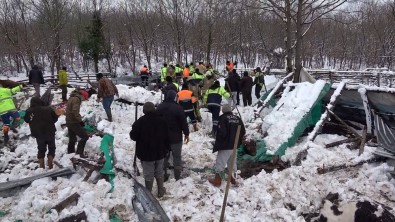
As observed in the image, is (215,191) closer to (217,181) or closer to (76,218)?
(217,181)

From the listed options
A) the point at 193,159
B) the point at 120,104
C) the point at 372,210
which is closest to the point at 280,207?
the point at 372,210

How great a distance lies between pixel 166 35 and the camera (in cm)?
4688

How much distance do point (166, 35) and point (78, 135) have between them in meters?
40.1

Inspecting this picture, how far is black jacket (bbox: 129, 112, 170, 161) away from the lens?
20.7 feet

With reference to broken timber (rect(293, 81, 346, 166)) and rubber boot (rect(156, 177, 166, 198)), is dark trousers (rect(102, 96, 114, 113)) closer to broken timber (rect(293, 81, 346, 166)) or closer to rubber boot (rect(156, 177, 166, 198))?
rubber boot (rect(156, 177, 166, 198))

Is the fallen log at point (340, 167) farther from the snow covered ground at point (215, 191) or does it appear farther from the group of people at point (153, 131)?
the group of people at point (153, 131)

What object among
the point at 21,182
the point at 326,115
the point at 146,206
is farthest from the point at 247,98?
the point at 21,182

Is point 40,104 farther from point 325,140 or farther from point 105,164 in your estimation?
point 325,140

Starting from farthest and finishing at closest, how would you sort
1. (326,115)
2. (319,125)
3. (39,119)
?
(326,115)
(319,125)
(39,119)

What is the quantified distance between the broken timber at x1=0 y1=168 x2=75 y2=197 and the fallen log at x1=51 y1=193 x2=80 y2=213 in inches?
41.2

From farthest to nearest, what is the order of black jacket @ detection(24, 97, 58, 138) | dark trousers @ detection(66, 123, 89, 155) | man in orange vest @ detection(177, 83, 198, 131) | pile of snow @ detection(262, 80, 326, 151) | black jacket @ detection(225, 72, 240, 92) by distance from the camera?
black jacket @ detection(225, 72, 240, 92), man in orange vest @ detection(177, 83, 198, 131), pile of snow @ detection(262, 80, 326, 151), dark trousers @ detection(66, 123, 89, 155), black jacket @ detection(24, 97, 58, 138)

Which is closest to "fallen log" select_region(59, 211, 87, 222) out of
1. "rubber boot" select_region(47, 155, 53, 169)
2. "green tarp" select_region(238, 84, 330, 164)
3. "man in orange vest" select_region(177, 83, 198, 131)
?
"rubber boot" select_region(47, 155, 53, 169)

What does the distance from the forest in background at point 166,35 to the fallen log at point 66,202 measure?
28.6 metres

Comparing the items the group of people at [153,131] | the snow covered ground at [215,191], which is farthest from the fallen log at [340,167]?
the group of people at [153,131]
